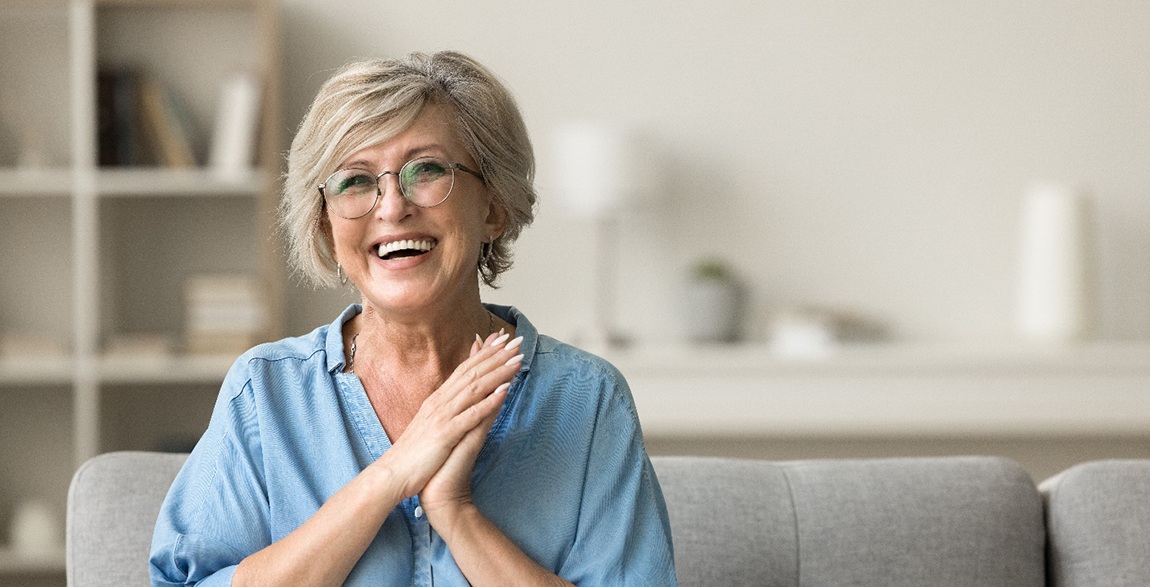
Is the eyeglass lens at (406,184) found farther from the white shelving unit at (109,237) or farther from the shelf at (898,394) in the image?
the white shelving unit at (109,237)

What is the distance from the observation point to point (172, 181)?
3.87 m

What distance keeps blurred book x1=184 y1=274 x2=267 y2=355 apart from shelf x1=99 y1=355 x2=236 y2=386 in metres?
0.06

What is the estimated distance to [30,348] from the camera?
3934 mm

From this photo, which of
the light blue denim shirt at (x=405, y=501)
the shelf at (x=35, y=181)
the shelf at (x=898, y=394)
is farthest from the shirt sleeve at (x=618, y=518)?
the shelf at (x=35, y=181)

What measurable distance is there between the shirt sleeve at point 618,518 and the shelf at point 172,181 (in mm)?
2603

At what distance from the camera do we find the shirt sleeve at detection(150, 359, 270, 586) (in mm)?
1426

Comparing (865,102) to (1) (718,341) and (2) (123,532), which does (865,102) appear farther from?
(2) (123,532)

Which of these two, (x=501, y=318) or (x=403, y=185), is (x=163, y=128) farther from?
(x=403, y=185)

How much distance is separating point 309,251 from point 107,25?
2.99m

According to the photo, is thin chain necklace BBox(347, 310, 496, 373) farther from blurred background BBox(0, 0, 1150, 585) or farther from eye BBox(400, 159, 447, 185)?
blurred background BBox(0, 0, 1150, 585)

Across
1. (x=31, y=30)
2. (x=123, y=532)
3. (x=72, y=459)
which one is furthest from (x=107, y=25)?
(x=123, y=532)

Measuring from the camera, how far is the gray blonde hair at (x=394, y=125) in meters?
1.44

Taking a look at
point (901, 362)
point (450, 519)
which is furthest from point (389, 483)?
point (901, 362)

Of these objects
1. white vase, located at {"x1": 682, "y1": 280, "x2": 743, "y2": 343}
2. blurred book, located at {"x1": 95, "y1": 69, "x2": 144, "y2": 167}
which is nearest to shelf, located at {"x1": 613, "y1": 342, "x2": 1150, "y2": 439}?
white vase, located at {"x1": 682, "y1": 280, "x2": 743, "y2": 343}
